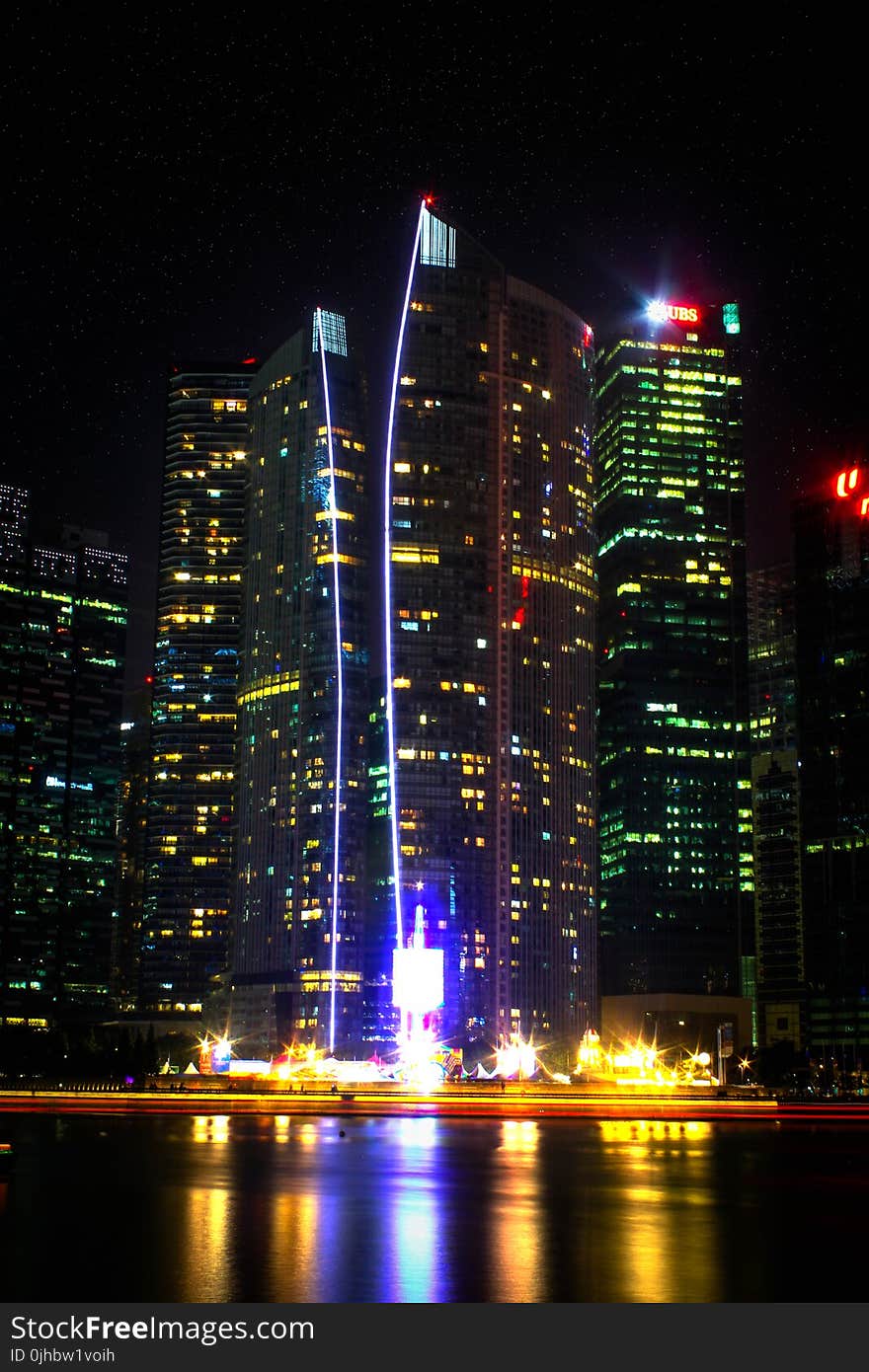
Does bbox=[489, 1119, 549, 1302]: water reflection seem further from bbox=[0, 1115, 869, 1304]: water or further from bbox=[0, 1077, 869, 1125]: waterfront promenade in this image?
bbox=[0, 1077, 869, 1125]: waterfront promenade

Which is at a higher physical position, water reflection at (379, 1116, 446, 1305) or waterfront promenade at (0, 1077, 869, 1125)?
water reflection at (379, 1116, 446, 1305)

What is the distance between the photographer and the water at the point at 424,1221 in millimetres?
42812

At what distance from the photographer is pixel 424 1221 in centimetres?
5819

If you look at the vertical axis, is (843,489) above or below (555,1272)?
above

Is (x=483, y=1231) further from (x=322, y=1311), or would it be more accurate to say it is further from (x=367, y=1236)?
(x=322, y=1311)

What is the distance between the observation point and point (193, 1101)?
152000mm

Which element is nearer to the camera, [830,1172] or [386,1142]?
[830,1172]

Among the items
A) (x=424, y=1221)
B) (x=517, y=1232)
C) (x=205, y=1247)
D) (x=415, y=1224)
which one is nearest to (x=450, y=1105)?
(x=424, y=1221)

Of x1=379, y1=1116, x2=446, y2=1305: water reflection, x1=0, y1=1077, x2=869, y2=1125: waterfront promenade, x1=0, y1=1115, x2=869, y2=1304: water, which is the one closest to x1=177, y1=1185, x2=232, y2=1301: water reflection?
x1=0, y1=1115, x2=869, y2=1304: water

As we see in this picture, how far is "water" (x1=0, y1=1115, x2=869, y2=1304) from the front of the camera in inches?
1686

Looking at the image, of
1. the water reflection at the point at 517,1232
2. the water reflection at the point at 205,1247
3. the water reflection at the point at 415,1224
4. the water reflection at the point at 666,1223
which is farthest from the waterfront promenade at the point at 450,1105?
the water reflection at the point at 205,1247

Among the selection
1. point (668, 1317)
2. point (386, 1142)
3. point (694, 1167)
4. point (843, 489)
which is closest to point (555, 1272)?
point (668, 1317)

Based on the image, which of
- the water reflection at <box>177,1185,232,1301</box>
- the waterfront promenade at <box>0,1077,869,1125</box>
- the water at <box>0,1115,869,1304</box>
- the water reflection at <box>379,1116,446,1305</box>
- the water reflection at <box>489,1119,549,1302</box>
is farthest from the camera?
the waterfront promenade at <box>0,1077,869,1125</box>

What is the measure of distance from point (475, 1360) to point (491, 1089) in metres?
141
